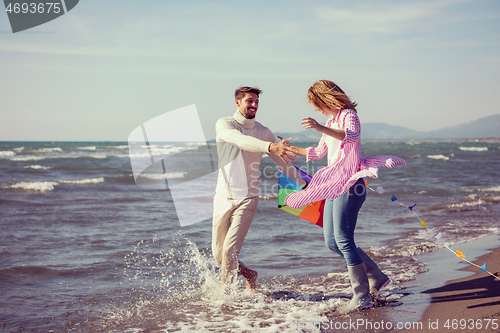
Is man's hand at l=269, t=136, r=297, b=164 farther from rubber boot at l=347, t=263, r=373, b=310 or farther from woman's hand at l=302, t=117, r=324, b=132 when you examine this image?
rubber boot at l=347, t=263, r=373, b=310

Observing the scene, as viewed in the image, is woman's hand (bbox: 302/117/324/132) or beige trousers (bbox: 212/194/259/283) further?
beige trousers (bbox: 212/194/259/283)

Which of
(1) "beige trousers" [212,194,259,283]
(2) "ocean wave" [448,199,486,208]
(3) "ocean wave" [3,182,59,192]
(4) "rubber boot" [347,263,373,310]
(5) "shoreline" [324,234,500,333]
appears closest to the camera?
(5) "shoreline" [324,234,500,333]

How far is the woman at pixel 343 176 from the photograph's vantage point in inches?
153

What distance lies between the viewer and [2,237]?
26.3 feet

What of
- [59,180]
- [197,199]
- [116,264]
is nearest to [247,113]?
[116,264]

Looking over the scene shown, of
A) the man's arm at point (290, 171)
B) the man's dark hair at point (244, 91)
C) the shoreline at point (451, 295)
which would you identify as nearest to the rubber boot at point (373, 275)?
the shoreline at point (451, 295)

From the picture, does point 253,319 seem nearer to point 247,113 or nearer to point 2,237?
point 247,113

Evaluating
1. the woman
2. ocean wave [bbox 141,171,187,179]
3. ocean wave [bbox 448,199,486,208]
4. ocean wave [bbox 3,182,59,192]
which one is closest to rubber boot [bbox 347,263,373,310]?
the woman

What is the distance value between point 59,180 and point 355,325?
17.7 metres

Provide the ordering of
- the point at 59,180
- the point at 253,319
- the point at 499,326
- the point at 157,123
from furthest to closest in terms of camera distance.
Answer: the point at 59,180
the point at 157,123
the point at 253,319
the point at 499,326

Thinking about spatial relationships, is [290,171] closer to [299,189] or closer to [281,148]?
[299,189]

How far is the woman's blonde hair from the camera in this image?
12.8 ft

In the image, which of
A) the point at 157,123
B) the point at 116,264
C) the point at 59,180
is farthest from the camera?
the point at 59,180

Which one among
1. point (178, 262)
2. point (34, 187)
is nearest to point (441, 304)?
point (178, 262)
